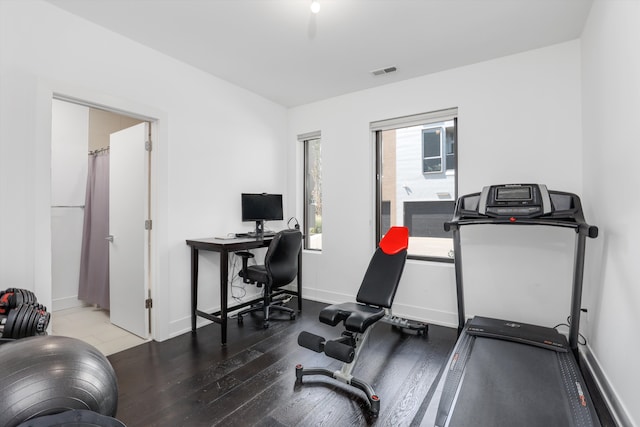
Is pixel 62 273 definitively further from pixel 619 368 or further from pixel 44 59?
pixel 619 368

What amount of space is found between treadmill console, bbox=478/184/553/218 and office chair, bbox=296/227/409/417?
0.67 m

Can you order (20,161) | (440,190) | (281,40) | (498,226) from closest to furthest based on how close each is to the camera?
(20,161) → (281,40) → (498,226) → (440,190)

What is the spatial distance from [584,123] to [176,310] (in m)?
3.93

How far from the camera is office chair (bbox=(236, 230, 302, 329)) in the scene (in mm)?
3115

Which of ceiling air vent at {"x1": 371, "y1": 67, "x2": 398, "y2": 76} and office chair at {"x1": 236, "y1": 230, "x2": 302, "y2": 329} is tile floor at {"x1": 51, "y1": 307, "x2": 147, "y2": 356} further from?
ceiling air vent at {"x1": 371, "y1": 67, "x2": 398, "y2": 76}

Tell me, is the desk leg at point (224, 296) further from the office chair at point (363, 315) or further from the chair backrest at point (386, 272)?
the chair backrest at point (386, 272)

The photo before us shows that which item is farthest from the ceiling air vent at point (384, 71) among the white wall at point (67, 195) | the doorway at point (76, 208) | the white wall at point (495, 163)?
Result: the white wall at point (67, 195)

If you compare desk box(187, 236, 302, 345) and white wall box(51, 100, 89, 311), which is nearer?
desk box(187, 236, 302, 345)

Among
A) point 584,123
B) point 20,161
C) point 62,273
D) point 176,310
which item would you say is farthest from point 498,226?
point 62,273

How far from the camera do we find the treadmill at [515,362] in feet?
4.99

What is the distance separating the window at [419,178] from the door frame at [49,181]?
2.32m

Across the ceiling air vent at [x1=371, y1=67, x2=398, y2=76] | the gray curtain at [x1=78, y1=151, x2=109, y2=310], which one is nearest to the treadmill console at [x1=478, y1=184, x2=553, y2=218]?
the ceiling air vent at [x1=371, y1=67, x2=398, y2=76]

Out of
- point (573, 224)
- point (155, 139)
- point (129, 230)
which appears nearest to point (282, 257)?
point (129, 230)

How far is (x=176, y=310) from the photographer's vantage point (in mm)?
2990
